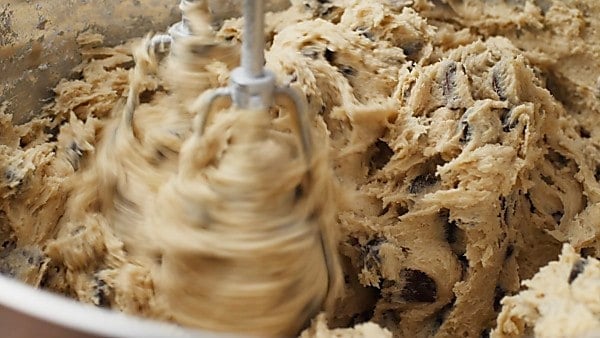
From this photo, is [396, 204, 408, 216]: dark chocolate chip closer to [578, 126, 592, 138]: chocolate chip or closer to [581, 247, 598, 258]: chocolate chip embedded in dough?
[581, 247, 598, 258]: chocolate chip embedded in dough

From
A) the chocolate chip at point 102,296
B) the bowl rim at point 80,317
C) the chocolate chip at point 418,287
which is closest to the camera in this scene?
the bowl rim at point 80,317

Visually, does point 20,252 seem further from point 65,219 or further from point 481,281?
point 481,281

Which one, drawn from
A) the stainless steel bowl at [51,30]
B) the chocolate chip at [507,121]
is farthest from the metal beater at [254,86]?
the stainless steel bowl at [51,30]

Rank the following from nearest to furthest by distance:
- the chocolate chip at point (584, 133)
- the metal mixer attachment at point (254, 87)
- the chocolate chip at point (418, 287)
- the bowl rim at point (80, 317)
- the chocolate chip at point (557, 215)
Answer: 1. the bowl rim at point (80, 317)
2. the metal mixer attachment at point (254, 87)
3. the chocolate chip at point (418, 287)
4. the chocolate chip at point (557, 215)
5. the chocolate chip at point (584, 133)

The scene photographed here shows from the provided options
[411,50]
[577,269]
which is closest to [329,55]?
[411,50]

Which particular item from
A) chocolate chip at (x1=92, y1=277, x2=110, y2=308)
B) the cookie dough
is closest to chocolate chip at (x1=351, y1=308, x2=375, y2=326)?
the cookie dough

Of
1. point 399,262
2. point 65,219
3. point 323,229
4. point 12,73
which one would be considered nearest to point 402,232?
point 399,262

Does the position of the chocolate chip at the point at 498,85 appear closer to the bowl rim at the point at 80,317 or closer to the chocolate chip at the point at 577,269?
the chocolate chip at the point at 577,269
